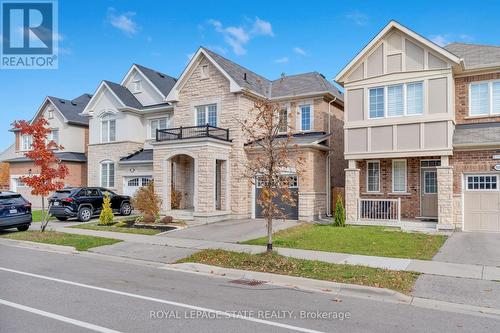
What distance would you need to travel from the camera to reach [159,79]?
1165 inches

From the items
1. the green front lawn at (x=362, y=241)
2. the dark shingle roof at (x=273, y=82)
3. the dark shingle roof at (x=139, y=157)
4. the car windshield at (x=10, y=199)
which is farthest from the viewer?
the dark shingle roof at (x=139, y=157)

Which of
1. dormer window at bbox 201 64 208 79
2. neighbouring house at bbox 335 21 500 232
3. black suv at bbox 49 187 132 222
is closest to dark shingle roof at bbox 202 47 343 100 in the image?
dormer window at bbox 201 64 208 79

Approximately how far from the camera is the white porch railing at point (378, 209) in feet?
59.7

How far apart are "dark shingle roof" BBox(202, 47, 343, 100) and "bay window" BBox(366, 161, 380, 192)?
4714 mm

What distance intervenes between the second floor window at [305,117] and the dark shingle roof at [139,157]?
966 cm

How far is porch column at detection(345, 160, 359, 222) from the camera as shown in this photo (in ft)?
60.9

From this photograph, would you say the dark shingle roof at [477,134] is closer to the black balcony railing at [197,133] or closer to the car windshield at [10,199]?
the black balcony railing at [197,133]

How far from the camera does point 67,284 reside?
334 inches

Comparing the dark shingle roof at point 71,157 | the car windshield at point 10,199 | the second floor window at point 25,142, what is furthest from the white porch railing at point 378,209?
the second floor window at point 25,142

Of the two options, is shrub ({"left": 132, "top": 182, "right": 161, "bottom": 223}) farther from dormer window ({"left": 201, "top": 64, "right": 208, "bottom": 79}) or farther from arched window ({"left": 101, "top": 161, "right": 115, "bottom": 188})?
arched window ({"left": 101, "top": 161, "right": 115, "bottom": 188})

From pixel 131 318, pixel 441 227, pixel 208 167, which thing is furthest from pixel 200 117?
pixel 131 318

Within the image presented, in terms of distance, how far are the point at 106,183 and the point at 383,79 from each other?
19.7 m

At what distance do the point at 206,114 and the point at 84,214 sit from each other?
839 cm

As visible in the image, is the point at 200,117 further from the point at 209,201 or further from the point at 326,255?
the point at 326,255
